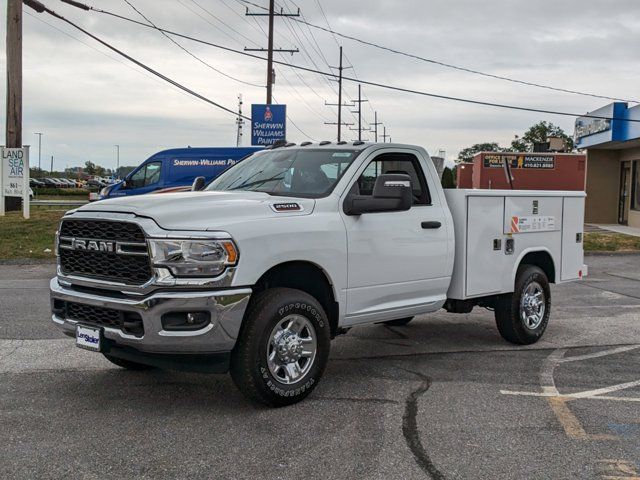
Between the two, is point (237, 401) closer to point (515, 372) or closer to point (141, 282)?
point (141, 282)

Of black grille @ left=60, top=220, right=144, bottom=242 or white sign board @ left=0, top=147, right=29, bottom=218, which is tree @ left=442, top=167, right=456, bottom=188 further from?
white sign board @ left=0, top=147, right=29, bottom=218

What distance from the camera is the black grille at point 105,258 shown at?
4676 millimetres

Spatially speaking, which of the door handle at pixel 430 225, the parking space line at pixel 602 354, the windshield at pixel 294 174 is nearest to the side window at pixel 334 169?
the windshield at pixel 294 174

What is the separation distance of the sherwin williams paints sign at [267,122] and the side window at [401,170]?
24008 millimetres

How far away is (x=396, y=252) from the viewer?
5.87 m

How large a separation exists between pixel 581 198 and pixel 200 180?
438 cm

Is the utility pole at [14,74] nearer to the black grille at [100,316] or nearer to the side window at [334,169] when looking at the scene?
the black grille at [100,316]

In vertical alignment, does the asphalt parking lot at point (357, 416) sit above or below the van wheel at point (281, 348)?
below

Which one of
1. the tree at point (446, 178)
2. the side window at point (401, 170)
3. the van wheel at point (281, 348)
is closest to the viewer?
the van wheel at point (281, 348)

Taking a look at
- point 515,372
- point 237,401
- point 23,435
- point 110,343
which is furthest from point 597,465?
point 23,435

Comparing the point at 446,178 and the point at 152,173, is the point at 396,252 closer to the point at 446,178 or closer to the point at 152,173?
the point at 446,178

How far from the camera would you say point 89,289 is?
5.03m

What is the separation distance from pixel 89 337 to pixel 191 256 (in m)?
1.00

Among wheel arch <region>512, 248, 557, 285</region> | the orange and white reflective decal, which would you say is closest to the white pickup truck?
→ the orange and white reflective decal
